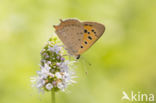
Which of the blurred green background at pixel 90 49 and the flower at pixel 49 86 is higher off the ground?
the blurred green background at pixel 90 49

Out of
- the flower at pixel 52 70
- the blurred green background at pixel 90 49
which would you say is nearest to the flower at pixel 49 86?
the flower at pixel 52 70

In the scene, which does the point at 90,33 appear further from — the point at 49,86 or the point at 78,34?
the point at 49,86

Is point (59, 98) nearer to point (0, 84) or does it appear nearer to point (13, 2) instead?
point (0, 84)

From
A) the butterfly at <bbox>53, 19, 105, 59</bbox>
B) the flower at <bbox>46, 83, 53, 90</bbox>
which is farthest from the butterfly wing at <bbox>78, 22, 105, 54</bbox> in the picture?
the flower at <bbox>46, 83, 53, 90</bbox>

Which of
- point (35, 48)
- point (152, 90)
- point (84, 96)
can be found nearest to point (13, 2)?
point (35, 48)

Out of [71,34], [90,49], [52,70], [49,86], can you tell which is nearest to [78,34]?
[71,34]

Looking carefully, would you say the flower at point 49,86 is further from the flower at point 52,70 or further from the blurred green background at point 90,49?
the blurred green background at point 90,49

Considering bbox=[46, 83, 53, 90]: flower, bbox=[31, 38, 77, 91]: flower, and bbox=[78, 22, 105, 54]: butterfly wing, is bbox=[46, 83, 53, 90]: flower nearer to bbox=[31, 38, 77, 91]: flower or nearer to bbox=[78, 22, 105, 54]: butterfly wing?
bbox=[31, 38, 77, 91]: flower
